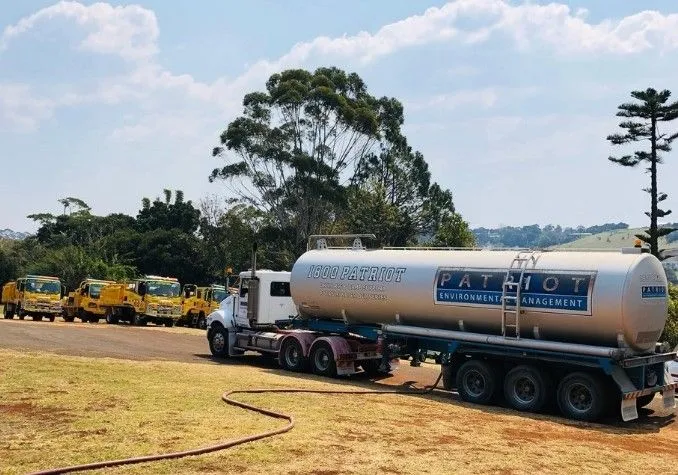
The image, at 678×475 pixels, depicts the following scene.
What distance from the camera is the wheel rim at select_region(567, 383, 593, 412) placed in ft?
58.2

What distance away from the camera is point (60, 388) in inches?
682

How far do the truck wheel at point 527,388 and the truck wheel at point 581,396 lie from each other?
388mm

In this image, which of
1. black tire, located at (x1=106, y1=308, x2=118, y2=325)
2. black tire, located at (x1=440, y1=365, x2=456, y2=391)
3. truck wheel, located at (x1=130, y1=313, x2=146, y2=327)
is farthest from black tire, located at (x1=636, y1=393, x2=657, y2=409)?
black tire, located at (x1=106, y1=308, x2=118, y2=325)

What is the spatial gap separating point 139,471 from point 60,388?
7.88 m

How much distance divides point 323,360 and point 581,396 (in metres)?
8.41

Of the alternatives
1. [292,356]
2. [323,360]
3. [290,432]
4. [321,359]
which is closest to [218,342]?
[292,356]

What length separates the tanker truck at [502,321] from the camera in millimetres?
17531

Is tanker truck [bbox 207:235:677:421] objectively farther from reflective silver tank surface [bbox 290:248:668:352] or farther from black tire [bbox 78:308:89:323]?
black tire [bbox 78:308:89:323]

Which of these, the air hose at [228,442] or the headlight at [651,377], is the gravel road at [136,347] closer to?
the headlight at [651,377]

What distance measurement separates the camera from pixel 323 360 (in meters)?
23.7

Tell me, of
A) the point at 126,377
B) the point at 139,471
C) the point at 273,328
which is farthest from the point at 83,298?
the point at 139,471

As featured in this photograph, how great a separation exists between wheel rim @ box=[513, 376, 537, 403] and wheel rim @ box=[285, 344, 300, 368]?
25.8 feet

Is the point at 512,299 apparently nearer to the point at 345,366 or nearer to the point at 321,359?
the point at 345,366

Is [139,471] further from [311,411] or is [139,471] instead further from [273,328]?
[273,328]
